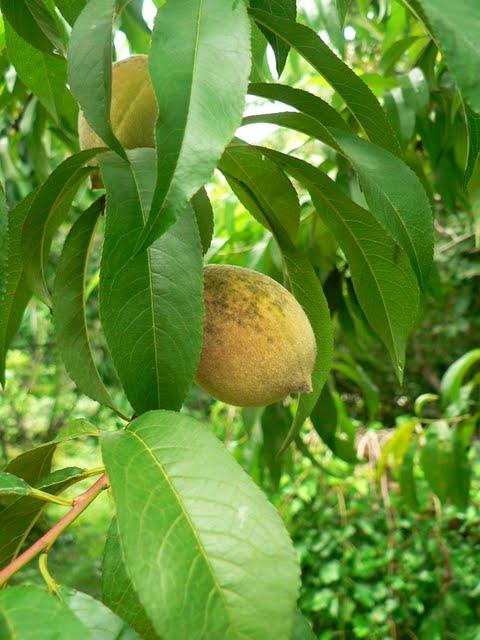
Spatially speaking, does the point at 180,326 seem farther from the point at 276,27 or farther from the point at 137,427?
the point at 276,27

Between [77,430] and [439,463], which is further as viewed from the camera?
[439,463]

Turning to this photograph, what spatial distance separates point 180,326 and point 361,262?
0.23 meters

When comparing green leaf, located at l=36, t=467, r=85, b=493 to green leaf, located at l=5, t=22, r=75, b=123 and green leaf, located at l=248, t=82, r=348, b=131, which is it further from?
green leaf, located at l=5, t=22, r=75, b=123

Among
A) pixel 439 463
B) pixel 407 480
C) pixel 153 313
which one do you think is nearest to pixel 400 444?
pixel 407 480

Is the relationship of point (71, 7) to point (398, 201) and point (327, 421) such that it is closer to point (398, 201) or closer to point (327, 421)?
point (398, 201)

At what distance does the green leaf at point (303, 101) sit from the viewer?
672 millimetres

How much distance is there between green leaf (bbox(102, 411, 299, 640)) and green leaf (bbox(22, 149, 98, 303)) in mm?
271

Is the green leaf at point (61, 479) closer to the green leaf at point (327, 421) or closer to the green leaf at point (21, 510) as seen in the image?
the green leaf at point (21, 510)

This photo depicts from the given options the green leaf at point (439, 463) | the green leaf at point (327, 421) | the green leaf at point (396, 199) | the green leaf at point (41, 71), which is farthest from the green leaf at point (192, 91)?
the green leaf at point (439, 463)

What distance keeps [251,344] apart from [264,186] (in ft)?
0.65

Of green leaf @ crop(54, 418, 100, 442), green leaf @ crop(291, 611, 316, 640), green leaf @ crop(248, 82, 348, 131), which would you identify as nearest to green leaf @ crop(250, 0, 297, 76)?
green leaf @ crop(248, 82, 348, 131)

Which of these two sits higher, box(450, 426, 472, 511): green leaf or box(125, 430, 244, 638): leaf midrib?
box(125, 430, 244, 638): leaf midrib

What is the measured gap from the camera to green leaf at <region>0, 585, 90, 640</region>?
1.19ft

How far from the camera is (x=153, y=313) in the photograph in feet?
1.88
